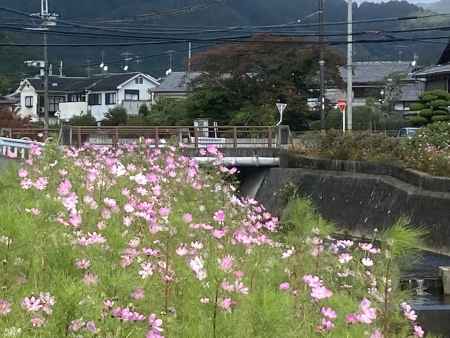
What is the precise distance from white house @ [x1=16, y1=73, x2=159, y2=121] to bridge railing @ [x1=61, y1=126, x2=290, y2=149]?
50561 mm

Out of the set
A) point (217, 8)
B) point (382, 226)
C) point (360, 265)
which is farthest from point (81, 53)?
point (360, 265)

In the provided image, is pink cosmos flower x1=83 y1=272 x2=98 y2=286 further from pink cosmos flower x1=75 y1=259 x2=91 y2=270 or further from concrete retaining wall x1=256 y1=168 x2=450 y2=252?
concrete retaining wall x1=256 y1=168 x2=450 y2=252

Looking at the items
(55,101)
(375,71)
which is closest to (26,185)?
(375,71)

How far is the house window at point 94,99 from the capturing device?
287 feet

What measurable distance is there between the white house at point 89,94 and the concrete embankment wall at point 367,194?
57732mm

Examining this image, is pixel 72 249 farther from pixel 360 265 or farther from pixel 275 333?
pixel 360 265

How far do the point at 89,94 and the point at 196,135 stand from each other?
58.1m

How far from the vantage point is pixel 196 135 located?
31297 millimetres

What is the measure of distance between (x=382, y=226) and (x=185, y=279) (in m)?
16.4

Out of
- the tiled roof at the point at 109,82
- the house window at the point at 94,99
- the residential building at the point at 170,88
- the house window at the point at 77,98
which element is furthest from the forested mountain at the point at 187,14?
the house window at the point at 77,98

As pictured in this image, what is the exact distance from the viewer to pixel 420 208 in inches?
744

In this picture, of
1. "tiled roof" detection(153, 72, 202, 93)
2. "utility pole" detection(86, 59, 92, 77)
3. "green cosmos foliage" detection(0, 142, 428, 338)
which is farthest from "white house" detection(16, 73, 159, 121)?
"green cosmos foliage" detection(0, 142, 428, 338)

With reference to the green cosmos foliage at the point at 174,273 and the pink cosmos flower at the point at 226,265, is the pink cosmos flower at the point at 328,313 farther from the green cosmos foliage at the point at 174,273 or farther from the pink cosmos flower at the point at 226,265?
the pink cosmos flower at the point at 226,265

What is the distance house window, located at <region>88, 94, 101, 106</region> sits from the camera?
87.4 meters
